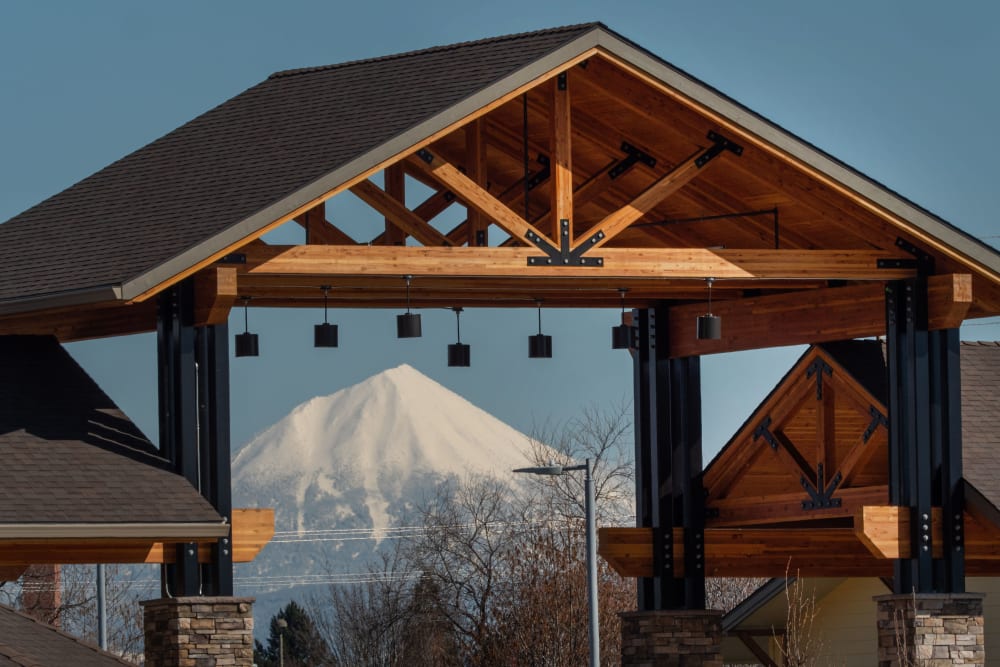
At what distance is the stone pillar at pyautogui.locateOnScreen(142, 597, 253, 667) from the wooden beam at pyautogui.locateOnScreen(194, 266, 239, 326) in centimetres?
309

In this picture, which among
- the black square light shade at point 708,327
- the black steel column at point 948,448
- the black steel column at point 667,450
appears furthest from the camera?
the black steel column at point 667,450

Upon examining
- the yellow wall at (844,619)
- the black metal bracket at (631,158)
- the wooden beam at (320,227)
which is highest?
the black metal bracket at (631,158)

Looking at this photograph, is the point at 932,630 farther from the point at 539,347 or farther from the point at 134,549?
the point at 134,549

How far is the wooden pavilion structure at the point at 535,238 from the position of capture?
24.1 metres

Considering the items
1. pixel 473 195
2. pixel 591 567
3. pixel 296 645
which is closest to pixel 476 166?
pixel 473 195

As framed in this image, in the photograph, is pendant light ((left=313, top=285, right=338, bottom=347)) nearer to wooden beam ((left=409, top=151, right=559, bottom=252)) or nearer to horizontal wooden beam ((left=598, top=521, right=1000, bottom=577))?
wooden beam ((left=409, top=151, right=559, bottom=252))

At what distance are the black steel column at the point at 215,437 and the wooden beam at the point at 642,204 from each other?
4280mm

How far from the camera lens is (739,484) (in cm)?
3122

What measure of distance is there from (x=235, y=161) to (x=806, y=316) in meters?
8.02

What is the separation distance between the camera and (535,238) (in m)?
24.6

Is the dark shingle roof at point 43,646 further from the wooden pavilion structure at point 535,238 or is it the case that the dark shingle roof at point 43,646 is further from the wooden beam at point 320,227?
the wooden beam at point 320,227

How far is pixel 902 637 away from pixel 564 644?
2732 centimetres

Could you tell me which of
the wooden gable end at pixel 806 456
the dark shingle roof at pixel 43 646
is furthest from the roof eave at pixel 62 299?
the wooden gable end at pixel 806 456

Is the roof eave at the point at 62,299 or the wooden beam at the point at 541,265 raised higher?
the wooden beam at the point at 541,265
